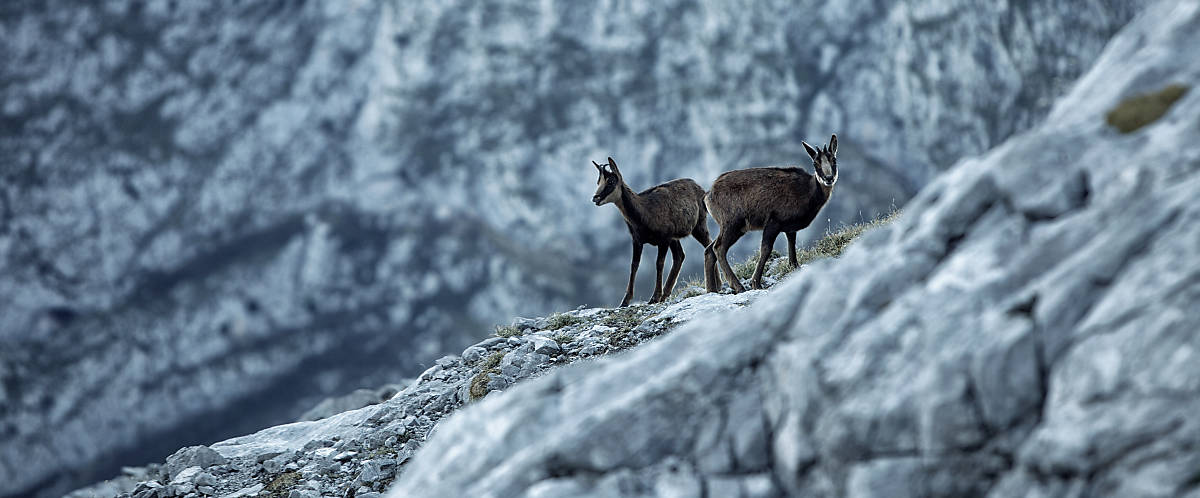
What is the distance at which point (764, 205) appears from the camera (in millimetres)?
14969

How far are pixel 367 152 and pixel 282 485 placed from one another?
160654 millimetres

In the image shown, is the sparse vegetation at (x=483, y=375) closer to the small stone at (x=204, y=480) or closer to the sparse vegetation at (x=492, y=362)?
the sparse vegetation at (x=492, y=362)

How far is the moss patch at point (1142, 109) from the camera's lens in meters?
4.71

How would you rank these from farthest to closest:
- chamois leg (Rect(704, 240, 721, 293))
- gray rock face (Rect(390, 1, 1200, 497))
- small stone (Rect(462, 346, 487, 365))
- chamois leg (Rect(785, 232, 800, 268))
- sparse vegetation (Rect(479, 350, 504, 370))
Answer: chamois leg (Rect(785, 232, 800, 268)), chamois leg (Rect(704, 240, 721, 293)), small stone (Rect(462, 346, 487, 365)), sparse vegetation (Rect(479, 350, 504, 370)), gray rock face (Rect(390, 1, 1200, 497))

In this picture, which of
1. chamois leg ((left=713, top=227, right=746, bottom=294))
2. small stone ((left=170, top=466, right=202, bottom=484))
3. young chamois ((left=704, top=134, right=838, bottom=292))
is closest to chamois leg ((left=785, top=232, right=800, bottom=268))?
young chamois ((left=704, top=134, right=838, bottom=292))

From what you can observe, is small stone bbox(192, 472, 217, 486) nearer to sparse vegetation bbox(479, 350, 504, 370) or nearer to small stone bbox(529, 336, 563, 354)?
sparse vegetation bbox(479, 350, 504, 370)

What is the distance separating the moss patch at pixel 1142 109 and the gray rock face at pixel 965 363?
5 cm

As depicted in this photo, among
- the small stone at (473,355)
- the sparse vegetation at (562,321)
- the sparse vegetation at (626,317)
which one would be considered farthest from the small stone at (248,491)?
the sparse vegetation at (626,317)

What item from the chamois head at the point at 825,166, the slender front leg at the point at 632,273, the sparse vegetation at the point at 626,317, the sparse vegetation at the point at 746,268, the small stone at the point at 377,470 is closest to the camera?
the small stone at the point at 377,470

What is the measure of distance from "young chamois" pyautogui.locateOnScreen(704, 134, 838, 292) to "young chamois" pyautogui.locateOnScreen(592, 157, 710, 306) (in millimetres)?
1463

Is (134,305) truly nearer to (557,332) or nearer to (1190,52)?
(557,332)

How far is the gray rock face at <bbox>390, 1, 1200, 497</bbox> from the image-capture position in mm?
4113

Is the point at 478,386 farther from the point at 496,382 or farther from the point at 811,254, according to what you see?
the point at 811,254

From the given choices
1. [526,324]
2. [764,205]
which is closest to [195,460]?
[526,324]
